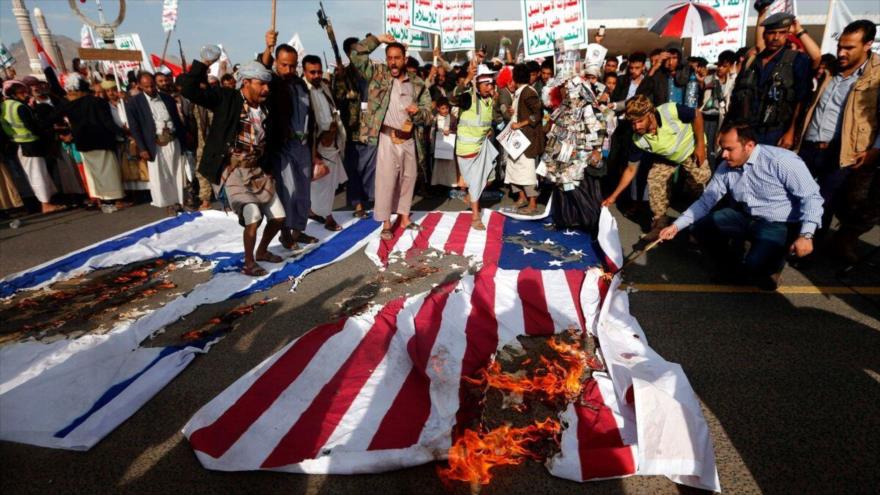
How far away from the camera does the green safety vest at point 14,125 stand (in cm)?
612

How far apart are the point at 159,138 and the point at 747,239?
6.98 meters

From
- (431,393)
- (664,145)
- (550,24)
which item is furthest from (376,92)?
(550,24)

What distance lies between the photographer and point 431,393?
2234mm

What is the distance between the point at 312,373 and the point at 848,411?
108 inches

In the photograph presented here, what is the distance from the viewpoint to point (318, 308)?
3385mm

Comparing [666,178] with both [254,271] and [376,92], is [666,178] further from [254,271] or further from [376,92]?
[254,271]

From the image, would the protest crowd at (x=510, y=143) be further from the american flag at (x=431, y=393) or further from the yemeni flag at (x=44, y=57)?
the yemeni flag at (x=44, y=57)

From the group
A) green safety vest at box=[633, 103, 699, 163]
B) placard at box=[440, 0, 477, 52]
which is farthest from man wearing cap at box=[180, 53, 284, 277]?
placard at box=[440, 0, 477, 52]

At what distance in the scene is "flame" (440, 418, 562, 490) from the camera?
6.01ft

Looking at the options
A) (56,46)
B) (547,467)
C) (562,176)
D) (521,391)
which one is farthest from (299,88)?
(56,46)

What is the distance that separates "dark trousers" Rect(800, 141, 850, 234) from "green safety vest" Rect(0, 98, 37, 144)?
9.82 meters

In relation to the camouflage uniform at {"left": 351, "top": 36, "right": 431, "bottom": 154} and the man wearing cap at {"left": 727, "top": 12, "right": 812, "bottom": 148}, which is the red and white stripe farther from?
the man wearing cap at {"left": 727, "top": 12, "right": 812, "bottom": 148}

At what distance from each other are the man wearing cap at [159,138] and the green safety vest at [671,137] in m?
6.06

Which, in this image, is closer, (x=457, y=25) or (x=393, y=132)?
(x=393, y=132)
